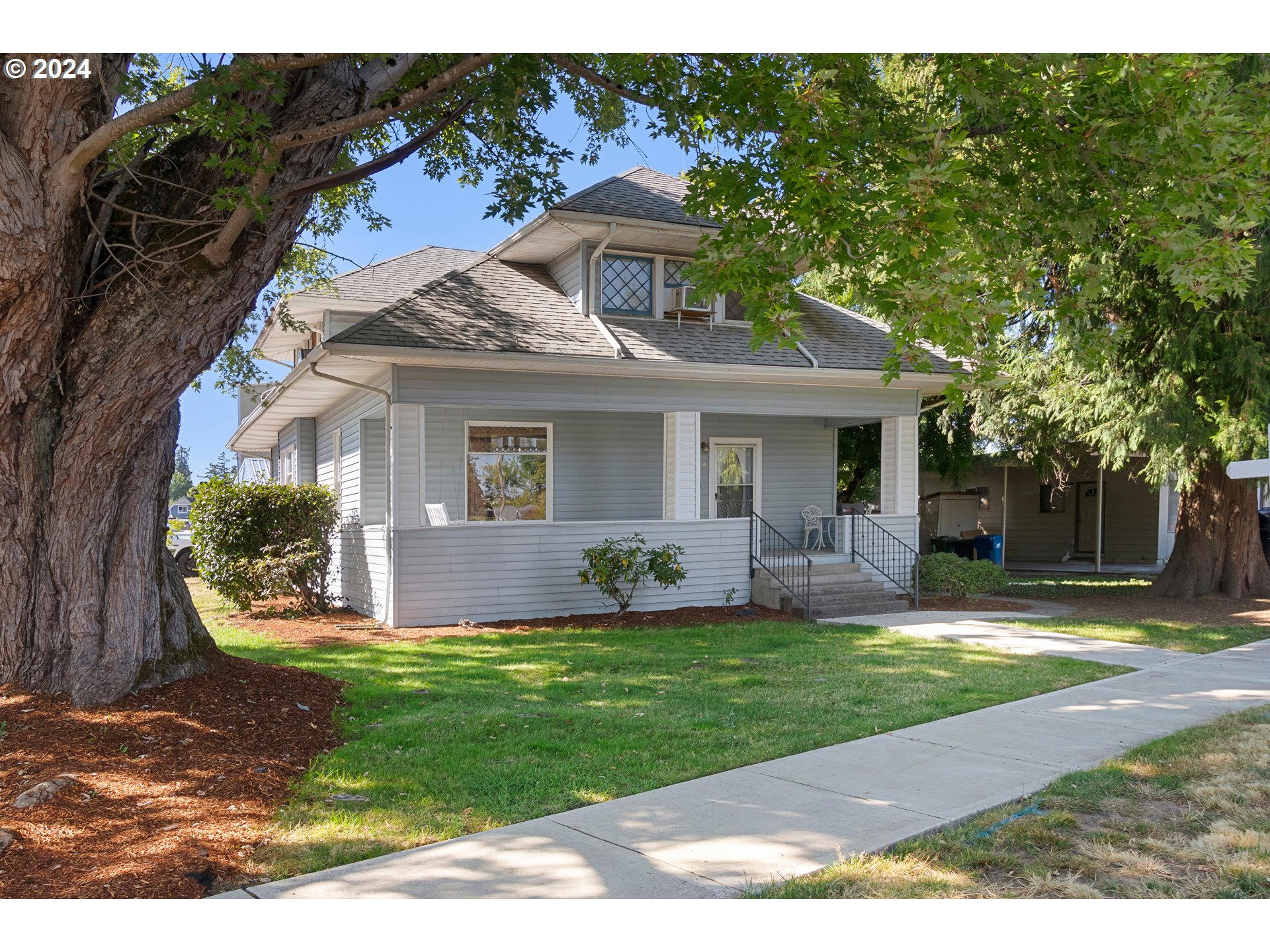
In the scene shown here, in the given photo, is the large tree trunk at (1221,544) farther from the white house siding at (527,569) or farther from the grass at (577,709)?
the white house siding at (527,569)

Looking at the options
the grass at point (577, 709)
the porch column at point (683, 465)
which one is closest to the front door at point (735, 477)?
the porch column at point (683, 465)

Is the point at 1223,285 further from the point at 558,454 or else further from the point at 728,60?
the point at 558,454

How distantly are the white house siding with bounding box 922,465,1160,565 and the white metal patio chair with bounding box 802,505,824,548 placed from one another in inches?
390

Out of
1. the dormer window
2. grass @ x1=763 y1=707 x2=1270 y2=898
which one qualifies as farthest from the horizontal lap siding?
grass @ x1=763 y1=707 x2=1270 y2=898

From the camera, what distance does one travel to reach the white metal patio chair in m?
17.0

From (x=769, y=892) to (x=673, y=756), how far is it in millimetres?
2218

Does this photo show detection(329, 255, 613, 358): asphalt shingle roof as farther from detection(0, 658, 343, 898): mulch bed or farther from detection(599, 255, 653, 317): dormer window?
detection(0, 658, 343, 898): mulch bed

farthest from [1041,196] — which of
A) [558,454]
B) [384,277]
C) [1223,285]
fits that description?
[384,277]

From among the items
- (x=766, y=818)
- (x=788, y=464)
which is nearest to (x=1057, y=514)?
(x=788, y=464)

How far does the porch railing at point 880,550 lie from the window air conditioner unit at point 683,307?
4283mm

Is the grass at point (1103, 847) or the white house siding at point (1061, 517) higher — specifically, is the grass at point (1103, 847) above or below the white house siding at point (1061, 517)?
below

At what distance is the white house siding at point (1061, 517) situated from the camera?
24.7m

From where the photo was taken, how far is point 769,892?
3.94m

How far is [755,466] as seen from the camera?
17375 mm
